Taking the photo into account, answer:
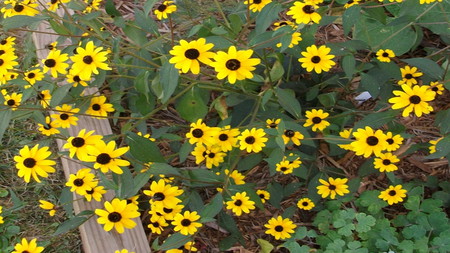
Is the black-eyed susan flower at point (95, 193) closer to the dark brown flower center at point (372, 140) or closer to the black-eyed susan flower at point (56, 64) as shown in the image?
the black-eyed susan flower at point (56, 64)

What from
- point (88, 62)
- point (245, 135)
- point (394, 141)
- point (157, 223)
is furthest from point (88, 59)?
point (394, 141)

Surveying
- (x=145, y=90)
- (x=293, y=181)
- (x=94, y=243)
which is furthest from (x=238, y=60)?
(x=94, y=243)

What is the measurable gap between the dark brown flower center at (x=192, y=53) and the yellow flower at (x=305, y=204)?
2.72 feet

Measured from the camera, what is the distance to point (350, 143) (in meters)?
1.67

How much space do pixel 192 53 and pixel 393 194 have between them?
1006 millimetres

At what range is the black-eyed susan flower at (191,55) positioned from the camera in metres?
1.45

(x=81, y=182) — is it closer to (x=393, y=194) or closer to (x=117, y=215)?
(x=117, y=215)

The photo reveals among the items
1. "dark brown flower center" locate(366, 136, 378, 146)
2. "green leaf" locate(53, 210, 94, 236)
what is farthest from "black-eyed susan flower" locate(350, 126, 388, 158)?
"green leaf" locate(53, 210, 94, 236)

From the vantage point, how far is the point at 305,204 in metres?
1.98

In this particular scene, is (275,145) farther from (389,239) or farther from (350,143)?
(389,239)

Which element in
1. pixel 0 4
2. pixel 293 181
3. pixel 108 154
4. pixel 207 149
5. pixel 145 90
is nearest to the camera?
pixel 108 154

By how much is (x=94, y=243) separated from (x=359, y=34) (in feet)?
5.08

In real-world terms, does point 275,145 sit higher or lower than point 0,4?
lower

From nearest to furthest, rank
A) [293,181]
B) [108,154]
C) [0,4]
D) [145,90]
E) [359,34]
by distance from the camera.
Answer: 1. [108,154]
2. [145,90]
3. [293,181]
4. [359,34]
5. [0,4]
